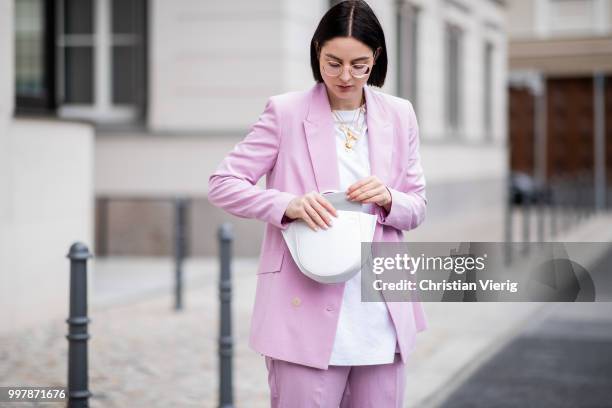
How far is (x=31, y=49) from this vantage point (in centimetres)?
895

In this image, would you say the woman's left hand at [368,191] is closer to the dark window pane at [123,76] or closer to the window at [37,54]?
the window at [37,54]

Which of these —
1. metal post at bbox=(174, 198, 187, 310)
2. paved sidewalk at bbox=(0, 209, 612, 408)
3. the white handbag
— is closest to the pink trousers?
the white handbag

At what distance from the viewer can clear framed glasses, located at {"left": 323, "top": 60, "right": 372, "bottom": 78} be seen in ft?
8.98

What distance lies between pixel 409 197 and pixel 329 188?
0.21 metres

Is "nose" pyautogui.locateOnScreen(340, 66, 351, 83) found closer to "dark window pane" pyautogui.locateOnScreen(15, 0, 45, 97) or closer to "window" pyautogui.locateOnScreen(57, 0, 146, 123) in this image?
"dark window pane" pyautogui.locateOnScreen(15, 0, 45, 97)

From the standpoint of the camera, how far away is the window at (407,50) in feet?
64.0

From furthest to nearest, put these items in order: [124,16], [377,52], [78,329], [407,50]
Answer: [407,50] → [124,16] → [78,329] → [377,52]

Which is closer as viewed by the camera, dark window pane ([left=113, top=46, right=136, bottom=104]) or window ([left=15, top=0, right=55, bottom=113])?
window ([left=15, top=0, right=55, bottom=113])

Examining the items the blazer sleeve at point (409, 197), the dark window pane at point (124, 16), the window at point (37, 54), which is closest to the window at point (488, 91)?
the dark window pane at point (124, 16)

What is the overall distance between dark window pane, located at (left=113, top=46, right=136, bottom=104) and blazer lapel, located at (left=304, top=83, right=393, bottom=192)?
11.9 meters

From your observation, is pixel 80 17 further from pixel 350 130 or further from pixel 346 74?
pixel 346 74

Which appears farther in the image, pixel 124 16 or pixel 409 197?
pixel 124 16

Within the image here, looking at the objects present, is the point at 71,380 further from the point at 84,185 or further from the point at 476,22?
the point at 476,22

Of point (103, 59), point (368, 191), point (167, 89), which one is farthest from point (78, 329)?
point (103, 59)
